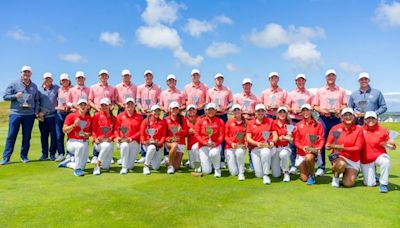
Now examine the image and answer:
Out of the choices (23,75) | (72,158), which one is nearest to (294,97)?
(72,158)

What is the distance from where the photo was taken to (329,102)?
A: 10328 mm

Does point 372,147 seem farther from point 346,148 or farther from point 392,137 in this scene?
point 346,148

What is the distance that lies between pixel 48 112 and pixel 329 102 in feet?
28.0

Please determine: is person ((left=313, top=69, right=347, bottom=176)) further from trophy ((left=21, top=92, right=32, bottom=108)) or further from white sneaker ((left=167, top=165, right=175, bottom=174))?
trophy ((left=21, top=92, right=32, bottom=108))

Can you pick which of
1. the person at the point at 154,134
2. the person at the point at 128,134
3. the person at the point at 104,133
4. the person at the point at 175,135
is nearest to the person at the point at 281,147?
the person at the point at 175,135

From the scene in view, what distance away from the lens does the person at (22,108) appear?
11.6 m

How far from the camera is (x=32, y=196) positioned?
24.4 ft

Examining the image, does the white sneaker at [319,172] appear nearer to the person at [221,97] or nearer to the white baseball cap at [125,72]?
the person at [221,97]

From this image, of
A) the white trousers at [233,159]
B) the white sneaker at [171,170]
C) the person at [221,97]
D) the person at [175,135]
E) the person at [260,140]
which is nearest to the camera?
the person at [260,140]

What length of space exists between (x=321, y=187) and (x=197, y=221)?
379 cm

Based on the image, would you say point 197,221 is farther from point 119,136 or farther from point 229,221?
point 119,136

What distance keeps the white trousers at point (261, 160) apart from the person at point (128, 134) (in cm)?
330

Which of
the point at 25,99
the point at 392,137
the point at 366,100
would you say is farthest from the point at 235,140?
the point at 25,99

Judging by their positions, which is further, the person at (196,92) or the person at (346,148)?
the person at (196,92)
